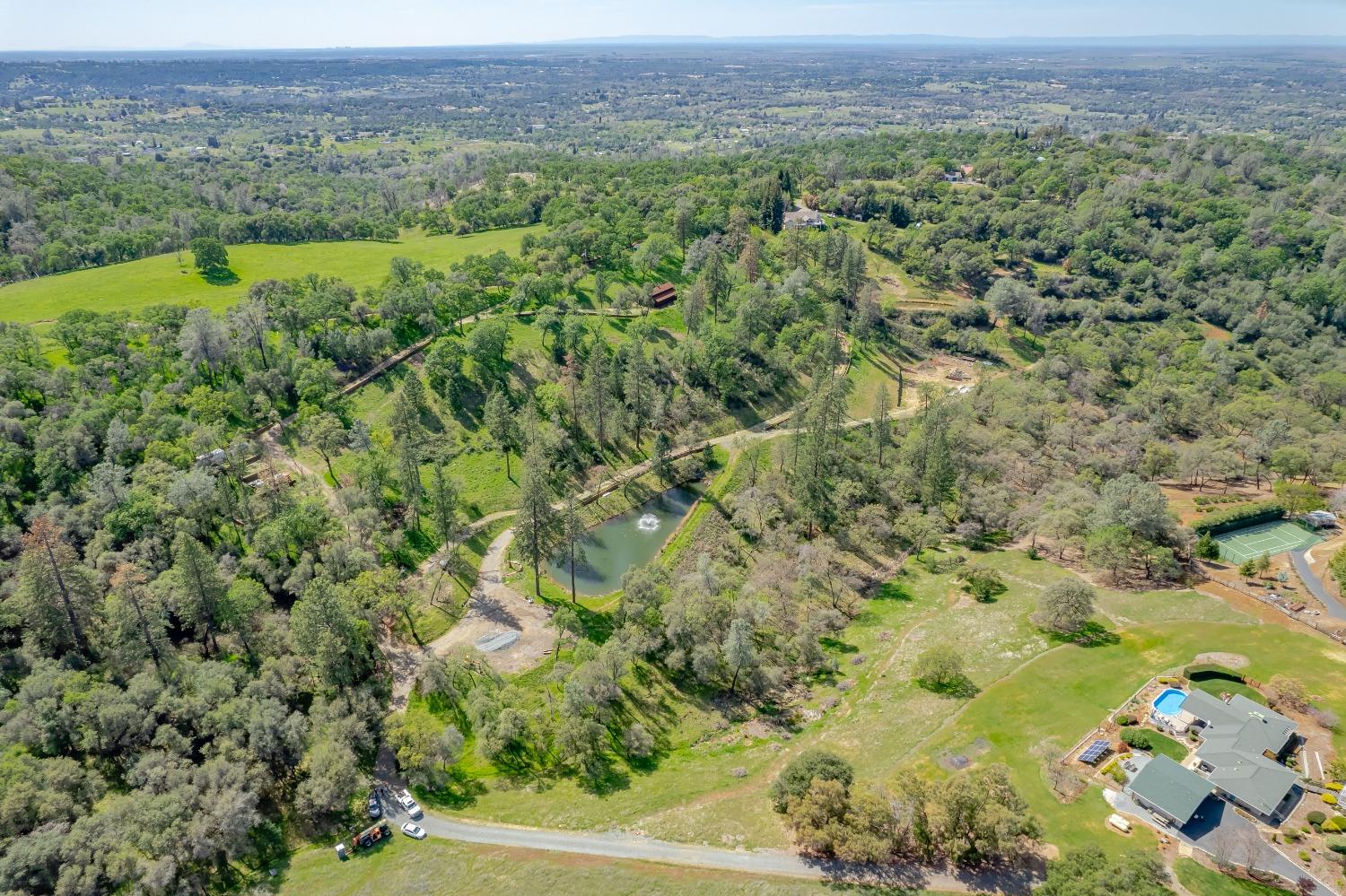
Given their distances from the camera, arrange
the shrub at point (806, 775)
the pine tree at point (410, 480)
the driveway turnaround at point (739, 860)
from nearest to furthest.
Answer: the driveway turnaround at point (739, 860)
the shrub at point (806, 775)
the pine tree at point (410, 480)

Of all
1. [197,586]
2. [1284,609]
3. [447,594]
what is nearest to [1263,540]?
[1284,609]

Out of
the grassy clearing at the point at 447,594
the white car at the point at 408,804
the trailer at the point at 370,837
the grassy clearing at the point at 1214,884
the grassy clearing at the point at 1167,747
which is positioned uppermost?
the grassy clearing at the point at 1214,884

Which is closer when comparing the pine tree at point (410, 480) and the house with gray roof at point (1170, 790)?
the house with gray roof at point (1170, 790)

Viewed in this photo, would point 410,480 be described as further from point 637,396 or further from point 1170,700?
point 1170,700

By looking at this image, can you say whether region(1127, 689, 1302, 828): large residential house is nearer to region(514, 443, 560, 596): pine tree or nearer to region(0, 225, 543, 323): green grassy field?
region(514, 443, 560, 596): pine tree

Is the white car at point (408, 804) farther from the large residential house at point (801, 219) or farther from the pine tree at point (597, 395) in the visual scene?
the large residential house at point (801, 219)

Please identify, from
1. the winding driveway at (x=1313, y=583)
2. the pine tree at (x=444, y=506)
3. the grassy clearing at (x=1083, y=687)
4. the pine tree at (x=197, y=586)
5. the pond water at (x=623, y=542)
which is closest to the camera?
the grassy clearing at (x=1083, y=687)

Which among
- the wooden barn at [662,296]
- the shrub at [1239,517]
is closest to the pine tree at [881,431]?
the shrub at [1239,517]

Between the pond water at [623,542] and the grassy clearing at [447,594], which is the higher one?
the grassy clearing at [447,594]

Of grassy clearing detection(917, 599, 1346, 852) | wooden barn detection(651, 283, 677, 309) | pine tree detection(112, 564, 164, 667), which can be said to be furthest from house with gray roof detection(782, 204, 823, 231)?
pine tree detection(112, 564, 164, 667)
